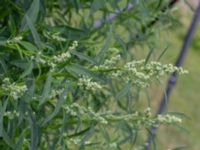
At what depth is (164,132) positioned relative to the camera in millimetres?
4996

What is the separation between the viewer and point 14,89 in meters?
0.96

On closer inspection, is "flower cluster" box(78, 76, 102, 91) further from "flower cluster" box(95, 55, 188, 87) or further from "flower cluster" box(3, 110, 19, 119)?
"flower cluster" box(3, 110, 19, 119)

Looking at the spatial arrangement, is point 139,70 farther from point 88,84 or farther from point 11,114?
point 11,114

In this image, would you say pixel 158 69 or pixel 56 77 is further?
pixel 56 77

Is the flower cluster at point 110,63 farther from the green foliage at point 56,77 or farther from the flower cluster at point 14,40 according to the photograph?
the flower cluster at point 14,40

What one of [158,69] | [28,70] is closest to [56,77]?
[28,70]

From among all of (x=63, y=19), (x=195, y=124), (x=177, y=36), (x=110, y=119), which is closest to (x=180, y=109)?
(x=195, y=124)

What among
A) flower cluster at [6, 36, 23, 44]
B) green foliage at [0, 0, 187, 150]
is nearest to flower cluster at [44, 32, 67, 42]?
green foliage at [0, 0, 187, 150]

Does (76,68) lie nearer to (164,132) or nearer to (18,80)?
(18,80)

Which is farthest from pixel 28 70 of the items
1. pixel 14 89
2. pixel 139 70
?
pixel 139 70

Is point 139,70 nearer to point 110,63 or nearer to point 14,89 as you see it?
point 110,63

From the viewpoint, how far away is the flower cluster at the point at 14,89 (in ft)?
3.10

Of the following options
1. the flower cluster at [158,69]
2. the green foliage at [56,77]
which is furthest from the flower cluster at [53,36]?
the flower cluster at [158,69]

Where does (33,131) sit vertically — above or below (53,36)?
below
